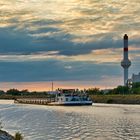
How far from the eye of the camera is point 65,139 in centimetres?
4959

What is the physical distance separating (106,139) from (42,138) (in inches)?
277

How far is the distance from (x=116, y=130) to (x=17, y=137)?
2820cm

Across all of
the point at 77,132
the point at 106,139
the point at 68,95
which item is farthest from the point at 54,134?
the point at 68,95

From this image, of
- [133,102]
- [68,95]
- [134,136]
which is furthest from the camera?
[133,102]

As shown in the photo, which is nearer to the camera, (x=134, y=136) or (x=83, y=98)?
(x=134, y=136)

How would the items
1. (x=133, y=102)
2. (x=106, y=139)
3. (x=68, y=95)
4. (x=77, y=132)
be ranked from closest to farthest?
(x=106, y=139), (x=77, y=132), (x=68, y=95), (x=133, y=102)

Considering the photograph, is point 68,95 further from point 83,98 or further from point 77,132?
point 77,132

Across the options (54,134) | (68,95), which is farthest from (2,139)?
(68,95)

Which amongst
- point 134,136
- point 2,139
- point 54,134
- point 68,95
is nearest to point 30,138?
point 54,134

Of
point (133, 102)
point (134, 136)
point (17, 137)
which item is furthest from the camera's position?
point (133, 102)

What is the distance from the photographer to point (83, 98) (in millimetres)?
179625

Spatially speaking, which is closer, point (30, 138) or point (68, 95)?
point (30, 138)

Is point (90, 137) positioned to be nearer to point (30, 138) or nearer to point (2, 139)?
point (30, 138)

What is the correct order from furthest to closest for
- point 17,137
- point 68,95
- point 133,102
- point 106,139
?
point 133,102 → point 68,95 → point 106,139 → point 17,137
